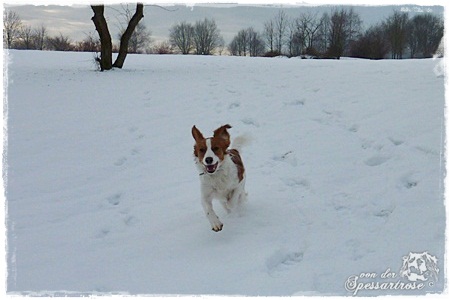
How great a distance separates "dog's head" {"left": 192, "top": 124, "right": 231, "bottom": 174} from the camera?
397cm

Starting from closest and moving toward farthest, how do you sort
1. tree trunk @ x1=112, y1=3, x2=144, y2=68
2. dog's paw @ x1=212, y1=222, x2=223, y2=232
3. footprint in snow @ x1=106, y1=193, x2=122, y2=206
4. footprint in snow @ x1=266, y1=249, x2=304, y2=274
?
1. footprint in snow @ x1=266, y1=249, x2=304, y2=274
2. dog's paw @ x1=212, y1=222, x2=223, y2=232
3. footprint in snow @ x1=106, y1=193, x2=122, y2=206
4. tree trunk @ x1=112, y1=3, x2=144, y2=68

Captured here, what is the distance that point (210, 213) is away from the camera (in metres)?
3.99

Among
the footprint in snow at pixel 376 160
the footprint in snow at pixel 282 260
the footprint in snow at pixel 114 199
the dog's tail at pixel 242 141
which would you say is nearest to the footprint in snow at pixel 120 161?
the footprint in snow at pixel 114 199

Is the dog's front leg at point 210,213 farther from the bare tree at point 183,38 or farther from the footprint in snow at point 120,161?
the bare tree at point 183,38

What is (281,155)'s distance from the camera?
5.81 meters

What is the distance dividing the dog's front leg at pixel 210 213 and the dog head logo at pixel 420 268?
1.65 meters

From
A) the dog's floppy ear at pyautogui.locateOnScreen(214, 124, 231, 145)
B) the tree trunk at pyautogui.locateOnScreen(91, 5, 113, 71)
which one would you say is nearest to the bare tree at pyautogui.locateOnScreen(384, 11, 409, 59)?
the tree trunk at pyautogui.locateOnScreen(91, 5, 113, 71)

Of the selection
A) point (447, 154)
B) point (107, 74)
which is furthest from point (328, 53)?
point (447, 154)

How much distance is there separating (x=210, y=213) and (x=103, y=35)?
9.61 metres

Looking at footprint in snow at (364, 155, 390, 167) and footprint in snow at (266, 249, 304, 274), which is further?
footprint in snow at (364, 155, 390, 167)

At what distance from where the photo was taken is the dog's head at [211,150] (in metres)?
3.97

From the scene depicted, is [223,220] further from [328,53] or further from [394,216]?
[328,53]

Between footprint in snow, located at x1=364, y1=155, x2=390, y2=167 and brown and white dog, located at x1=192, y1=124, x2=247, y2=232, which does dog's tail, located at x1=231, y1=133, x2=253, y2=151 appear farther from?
footprint in snow, located at x1=364, y1=155, x2=390, y2=167

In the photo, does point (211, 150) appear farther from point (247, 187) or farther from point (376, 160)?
point (376, 160)
